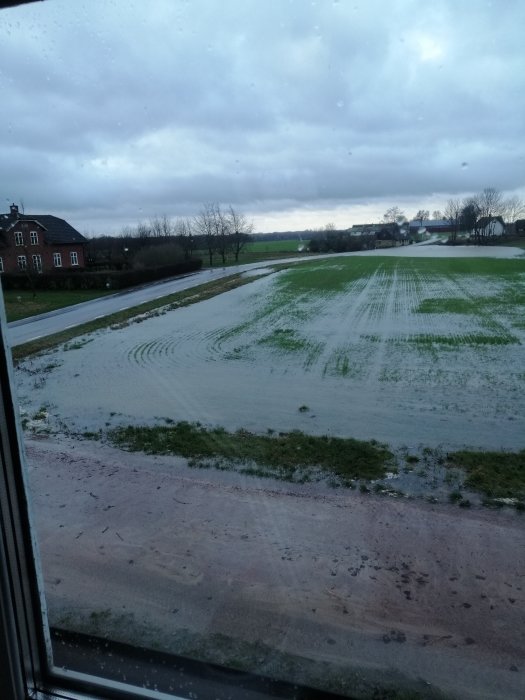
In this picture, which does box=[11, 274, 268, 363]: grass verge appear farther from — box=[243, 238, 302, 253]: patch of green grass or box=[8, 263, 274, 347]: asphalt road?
box=[243, 238, 302, 253]: patch of green grass

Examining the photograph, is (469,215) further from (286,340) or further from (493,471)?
(286,340)

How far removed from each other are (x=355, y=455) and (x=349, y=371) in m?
2.78

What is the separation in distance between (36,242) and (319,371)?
15.0ft

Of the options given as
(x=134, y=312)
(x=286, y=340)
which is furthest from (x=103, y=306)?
(x=286, y=340)

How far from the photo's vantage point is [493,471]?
11.3ft

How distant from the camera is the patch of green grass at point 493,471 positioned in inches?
123

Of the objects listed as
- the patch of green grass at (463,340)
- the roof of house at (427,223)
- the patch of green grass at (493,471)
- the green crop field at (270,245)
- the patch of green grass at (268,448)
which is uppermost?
the roof of house at (427,223)

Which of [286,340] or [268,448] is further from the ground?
[286,340]

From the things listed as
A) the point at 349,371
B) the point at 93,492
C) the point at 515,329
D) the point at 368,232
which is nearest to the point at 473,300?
the point at 515,329

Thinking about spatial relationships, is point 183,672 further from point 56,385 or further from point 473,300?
point 473,300

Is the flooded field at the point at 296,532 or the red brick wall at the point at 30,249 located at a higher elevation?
the red brick wall at the point at 30,249

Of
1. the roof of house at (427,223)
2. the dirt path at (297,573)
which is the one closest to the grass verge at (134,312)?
the dirt path at (297,573)

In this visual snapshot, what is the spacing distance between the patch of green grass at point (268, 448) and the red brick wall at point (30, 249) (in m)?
1.62

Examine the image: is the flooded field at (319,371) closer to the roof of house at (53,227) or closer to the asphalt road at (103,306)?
the asphalt road at (103,306)
